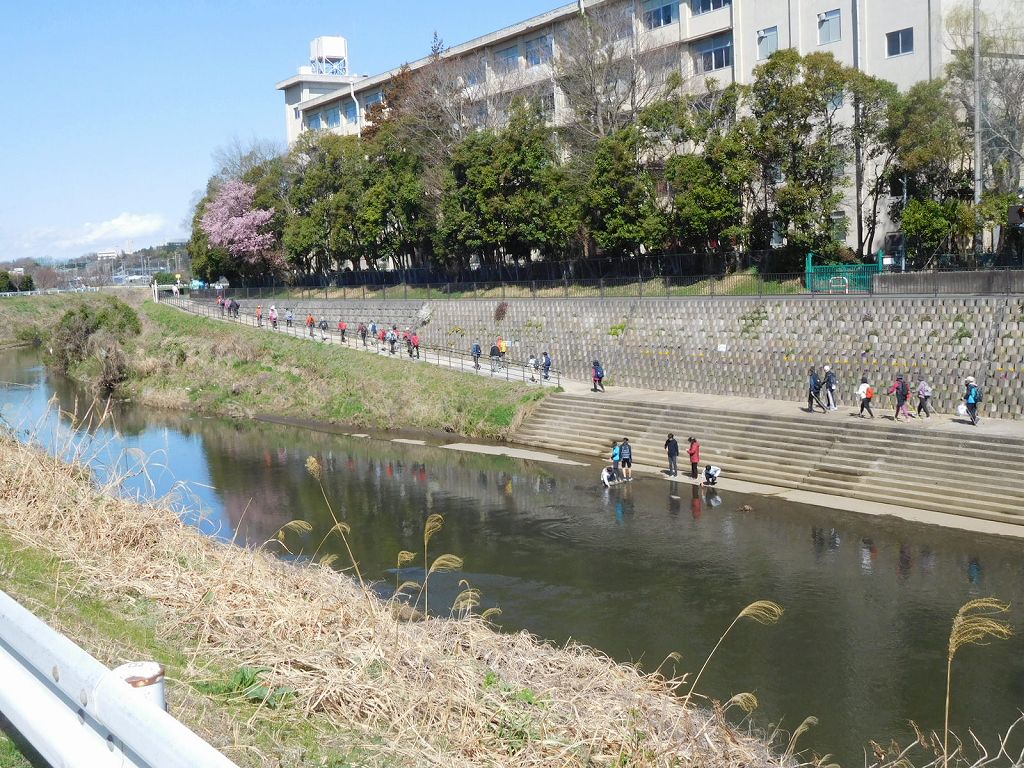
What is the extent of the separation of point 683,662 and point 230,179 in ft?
175

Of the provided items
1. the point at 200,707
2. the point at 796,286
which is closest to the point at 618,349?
the point at 796,286

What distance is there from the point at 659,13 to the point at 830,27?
9665mm

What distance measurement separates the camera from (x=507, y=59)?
49344 millimetres

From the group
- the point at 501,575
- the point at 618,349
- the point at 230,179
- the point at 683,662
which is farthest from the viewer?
the point at 230,179

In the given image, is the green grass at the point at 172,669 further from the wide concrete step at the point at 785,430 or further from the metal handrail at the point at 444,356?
the metal handrail at the point at 444,356

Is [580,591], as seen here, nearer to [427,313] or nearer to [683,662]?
[683,662]

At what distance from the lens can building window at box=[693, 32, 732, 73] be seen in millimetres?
39094

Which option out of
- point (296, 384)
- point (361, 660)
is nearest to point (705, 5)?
point (296, 384)

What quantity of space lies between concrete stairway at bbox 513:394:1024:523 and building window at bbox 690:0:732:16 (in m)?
20.0

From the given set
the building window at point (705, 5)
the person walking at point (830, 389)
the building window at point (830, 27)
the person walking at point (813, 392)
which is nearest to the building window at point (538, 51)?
the building window at point (705, 5)

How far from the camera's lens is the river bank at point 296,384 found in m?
32.2

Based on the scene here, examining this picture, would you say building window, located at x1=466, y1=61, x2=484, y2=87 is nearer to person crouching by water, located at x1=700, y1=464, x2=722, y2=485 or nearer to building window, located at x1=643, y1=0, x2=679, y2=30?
building window, located at x1=643, y1=0, x2=679, y2=30

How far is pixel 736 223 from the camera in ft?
113

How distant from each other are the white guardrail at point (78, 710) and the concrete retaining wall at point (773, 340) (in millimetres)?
23098
